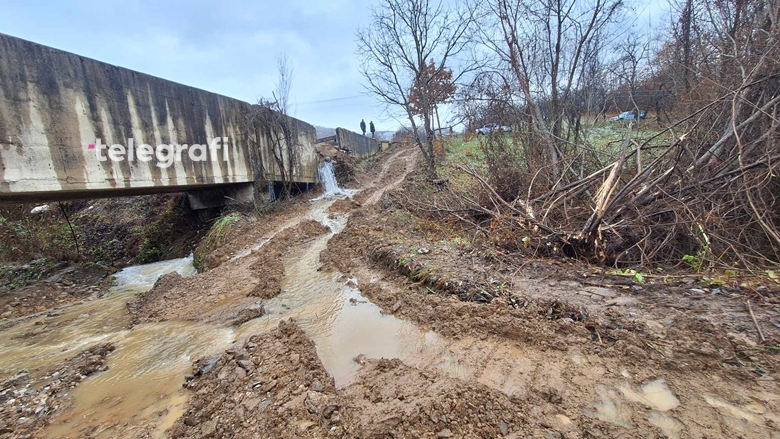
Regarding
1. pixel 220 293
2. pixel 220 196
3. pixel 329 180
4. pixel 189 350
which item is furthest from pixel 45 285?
pixel 329 180

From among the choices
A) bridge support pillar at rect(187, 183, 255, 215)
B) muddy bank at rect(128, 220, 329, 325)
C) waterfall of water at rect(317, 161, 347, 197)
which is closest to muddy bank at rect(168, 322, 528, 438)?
muddy bank at rect(128, 220, 329, 325)

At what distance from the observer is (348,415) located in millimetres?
2027

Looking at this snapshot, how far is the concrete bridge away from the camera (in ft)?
16.3

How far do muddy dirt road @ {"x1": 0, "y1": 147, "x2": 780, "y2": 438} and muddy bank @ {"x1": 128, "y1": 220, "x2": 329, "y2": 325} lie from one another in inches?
1.7

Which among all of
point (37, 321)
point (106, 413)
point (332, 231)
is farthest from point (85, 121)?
point (106, 413)

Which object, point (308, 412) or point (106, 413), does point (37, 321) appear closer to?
point (106, 413)

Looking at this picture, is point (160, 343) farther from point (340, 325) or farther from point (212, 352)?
point (340, 325)

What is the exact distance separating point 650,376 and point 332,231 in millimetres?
6924

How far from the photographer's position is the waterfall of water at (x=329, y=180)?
44.4ft

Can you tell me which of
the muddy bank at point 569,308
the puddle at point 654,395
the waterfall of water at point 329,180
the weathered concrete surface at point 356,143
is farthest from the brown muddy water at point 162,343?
the weathered concrete surface at point 356,143

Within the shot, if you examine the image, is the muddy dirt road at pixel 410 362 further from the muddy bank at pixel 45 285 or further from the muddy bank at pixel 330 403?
the muddy bank at pixel 45 285

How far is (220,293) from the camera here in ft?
15.8

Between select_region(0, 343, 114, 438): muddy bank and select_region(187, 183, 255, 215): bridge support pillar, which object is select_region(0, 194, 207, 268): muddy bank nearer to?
select_region(187, 183, 255, 215): bridge support pillar

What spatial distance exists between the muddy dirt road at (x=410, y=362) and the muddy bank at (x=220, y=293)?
0.04 metres
